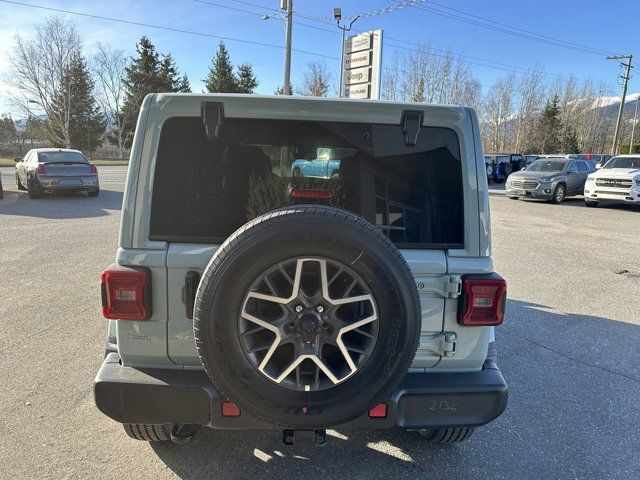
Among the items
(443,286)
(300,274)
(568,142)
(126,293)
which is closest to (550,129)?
(568,142)

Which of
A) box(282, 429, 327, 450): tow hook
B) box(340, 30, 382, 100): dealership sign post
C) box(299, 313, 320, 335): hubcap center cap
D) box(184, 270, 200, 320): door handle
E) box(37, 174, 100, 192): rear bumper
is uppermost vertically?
box(340, 30, 382, 100): dealership sign post

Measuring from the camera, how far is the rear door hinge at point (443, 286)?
2.12 metres

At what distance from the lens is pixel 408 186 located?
2.25 metres

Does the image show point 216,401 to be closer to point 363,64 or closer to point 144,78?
point 363,64

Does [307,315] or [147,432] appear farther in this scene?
[147,432]

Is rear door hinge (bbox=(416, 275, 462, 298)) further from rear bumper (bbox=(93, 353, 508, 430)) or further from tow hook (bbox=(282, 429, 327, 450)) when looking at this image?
tow hook (bbox=(282, 429, 327, 450))

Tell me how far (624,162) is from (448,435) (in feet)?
59.7

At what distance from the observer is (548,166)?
18516 mm

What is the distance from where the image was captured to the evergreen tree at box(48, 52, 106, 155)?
48188 millimetres

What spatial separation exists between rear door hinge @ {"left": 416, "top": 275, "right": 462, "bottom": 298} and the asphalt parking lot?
116 centimetres

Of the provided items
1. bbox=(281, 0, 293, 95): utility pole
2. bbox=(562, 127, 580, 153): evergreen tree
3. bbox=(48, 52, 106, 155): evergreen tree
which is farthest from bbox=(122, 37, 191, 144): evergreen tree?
bbox=(562, 127, 580, 153): evergreen tree

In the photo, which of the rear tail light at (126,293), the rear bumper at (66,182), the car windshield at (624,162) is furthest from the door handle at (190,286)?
the car windshield at (624,162)

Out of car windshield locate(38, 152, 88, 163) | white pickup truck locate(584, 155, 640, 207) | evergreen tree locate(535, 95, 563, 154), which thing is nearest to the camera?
car windshield locate(38, 152, 88, 163)

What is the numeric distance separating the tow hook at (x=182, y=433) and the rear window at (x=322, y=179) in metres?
1.21
